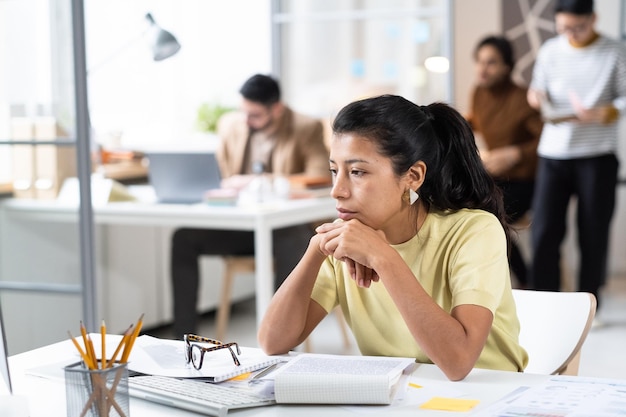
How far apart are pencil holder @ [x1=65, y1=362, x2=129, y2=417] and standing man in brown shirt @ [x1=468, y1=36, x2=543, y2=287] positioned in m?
4.00

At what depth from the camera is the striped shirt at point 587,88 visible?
4496 mm

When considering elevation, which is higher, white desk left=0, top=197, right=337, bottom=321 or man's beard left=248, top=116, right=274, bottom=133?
man's beard left=248, top=116, right=274, bottom=133

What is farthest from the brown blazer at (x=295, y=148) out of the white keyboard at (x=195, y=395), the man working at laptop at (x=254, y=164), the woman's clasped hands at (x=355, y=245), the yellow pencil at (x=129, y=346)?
the yellow pencil at (x=129, y=346)

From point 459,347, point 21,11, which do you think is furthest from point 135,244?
point 459,347

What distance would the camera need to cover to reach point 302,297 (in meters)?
1.81

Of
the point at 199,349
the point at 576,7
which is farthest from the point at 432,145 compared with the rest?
the point at 576,7

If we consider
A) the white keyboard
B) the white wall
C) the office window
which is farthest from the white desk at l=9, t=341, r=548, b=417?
the office window

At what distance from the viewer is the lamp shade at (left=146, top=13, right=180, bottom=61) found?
3896mm

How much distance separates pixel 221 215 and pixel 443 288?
79.3 inches

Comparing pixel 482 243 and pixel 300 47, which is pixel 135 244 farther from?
pixel 482 243

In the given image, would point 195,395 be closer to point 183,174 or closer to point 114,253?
point 183,174

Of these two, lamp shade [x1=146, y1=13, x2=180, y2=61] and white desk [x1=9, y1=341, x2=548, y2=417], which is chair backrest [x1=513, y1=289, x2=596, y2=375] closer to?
white desk [x1=9, y1=341, x2=548, y2=417]

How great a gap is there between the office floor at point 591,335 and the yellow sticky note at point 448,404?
2.53 metres

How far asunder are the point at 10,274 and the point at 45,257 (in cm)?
13
